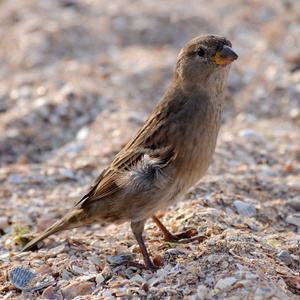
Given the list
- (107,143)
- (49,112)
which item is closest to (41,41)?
(49,112)

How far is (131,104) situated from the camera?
7.16 m

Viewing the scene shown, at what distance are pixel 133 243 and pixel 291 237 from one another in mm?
1299

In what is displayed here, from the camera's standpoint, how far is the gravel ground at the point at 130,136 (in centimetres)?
355

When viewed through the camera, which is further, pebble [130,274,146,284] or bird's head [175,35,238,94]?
bird's head [175,35,238,94]

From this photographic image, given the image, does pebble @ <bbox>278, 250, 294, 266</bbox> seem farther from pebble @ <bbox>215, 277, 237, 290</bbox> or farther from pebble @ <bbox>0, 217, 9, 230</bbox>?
pebble @ <bbox>0, 217, 9, 230</bbox>

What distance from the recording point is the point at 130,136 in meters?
6.18

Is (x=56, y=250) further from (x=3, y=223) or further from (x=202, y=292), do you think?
(x=202, y=292)

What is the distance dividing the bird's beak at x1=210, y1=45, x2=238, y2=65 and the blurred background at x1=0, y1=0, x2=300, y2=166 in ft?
8.00

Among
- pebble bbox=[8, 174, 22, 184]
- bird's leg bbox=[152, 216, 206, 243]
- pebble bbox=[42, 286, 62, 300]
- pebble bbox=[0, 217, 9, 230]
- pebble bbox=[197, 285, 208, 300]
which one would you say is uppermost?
pebble bbox=[8, 174, 22, 184]

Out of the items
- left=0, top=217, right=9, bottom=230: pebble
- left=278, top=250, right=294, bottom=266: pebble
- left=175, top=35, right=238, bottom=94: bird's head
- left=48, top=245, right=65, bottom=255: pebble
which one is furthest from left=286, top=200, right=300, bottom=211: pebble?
left=0, top=217, right=9, bottom=230: pebble

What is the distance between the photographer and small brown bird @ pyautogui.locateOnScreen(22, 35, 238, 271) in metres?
3.80

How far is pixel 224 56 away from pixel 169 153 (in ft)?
2.81

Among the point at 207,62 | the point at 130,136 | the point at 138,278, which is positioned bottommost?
the point at 138,278

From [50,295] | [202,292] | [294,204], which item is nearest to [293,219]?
[294,204]
